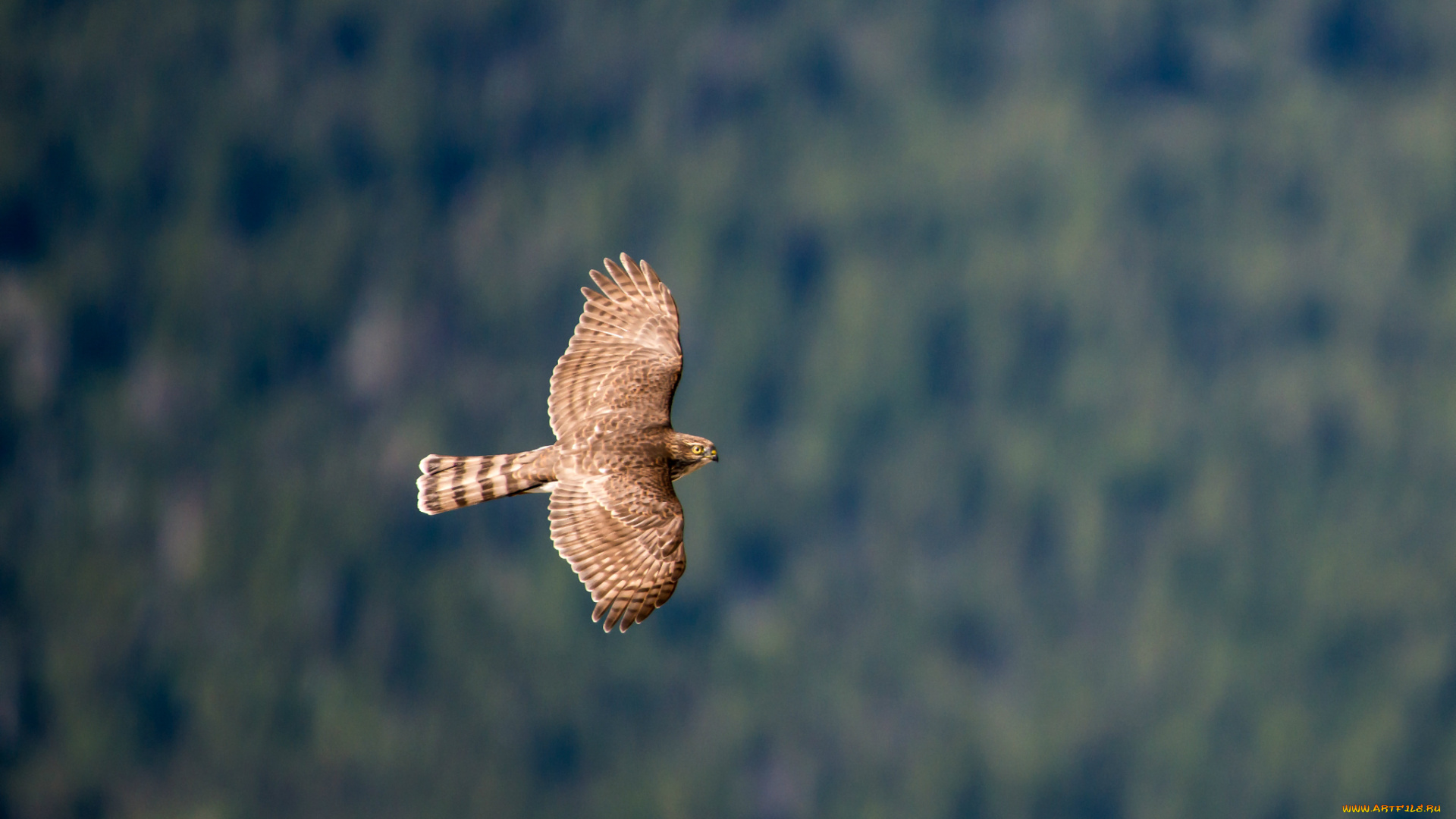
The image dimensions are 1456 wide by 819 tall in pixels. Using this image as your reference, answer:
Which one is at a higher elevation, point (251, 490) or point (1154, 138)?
point (1154, 138)

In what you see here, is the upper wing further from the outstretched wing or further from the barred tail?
the outstretched wing

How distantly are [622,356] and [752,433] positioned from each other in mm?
136375

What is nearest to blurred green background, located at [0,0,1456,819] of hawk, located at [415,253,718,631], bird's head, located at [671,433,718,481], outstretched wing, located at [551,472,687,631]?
hawk, located at [415,253,718,631]

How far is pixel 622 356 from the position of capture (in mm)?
21812

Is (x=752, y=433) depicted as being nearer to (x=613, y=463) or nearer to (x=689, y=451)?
(x=689, y=451)

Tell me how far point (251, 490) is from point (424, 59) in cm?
5863

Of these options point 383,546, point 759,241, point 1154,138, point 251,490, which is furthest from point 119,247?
point 1154,138

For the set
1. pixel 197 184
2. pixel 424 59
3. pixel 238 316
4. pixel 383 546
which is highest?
pixel 424 59

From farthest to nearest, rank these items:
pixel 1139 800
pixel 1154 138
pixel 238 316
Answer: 1. pixel 1154 138
2. pixel 238 316
3. pixel 1139 800

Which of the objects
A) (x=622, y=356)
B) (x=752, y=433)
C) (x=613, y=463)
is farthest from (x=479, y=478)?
(x=752, y=433)

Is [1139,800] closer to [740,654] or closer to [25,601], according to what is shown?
[740,654]

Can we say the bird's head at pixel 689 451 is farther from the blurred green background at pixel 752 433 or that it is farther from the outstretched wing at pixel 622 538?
Result: the blurred green background at pixel 752 433

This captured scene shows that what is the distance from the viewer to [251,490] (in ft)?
514

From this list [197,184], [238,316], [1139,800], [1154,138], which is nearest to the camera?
[1139,800]
